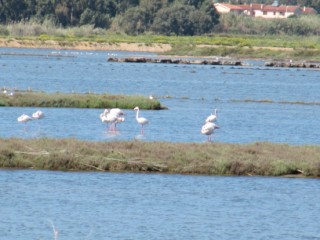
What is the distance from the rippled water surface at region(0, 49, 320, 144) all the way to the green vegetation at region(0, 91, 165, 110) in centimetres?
83

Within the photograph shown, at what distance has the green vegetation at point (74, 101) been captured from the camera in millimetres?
46875

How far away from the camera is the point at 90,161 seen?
28328mm

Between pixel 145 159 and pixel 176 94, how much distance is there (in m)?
31.8

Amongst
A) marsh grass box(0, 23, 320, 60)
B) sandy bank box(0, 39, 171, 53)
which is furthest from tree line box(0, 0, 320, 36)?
sandy bank box(0, 39, 171, 53)

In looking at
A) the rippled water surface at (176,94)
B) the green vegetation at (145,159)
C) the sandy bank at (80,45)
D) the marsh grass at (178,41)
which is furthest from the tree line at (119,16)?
the green vegetation at (145,159)

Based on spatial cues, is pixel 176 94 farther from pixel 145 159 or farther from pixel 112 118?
pixel 145 159

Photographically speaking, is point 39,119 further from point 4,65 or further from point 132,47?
point 132,47

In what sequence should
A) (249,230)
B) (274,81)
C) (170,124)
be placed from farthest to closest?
(274,81), (170,124), (249,230)

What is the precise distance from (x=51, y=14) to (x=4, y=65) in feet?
180

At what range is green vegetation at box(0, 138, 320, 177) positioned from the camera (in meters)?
28.3

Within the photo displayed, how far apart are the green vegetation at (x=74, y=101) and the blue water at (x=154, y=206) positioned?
62.2 feet

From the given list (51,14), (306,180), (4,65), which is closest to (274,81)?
(4,65)

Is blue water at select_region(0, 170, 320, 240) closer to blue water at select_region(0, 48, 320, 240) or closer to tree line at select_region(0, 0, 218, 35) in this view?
blue water at select_region(0, 48, 320, 240)

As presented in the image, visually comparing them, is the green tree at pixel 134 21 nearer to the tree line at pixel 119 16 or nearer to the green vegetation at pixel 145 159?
the tree line at pixel 119 16
